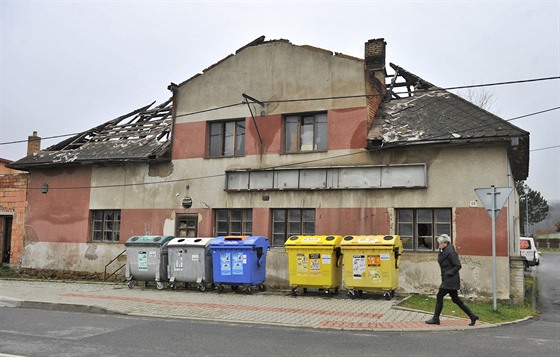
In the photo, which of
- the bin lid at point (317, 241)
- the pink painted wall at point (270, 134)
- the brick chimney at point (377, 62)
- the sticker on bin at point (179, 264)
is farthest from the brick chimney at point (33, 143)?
the brick chimney at point (377, 62)

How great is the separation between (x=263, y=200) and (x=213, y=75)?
15.3ft

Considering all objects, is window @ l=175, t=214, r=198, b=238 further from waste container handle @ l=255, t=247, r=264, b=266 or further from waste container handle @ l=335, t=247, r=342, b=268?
waste container handle @ l=335, t=247, r=342, b=268

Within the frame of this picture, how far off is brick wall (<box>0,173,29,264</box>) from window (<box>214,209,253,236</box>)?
8740 millimetres

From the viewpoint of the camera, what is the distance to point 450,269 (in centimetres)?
911

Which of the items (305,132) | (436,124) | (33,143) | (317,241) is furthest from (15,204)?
(436,124)

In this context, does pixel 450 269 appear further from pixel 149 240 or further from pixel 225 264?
pixel 149 240

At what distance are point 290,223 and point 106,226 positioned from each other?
23.7ft

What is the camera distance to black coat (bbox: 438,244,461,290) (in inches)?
356

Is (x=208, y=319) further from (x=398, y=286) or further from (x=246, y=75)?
(x=246, y=75)

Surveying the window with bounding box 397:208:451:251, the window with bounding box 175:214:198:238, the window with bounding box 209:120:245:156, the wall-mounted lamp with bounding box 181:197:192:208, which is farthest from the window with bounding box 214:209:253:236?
the window with bounding box 397:208:451:251

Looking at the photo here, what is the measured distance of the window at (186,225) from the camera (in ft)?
53.2

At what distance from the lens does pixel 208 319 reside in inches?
379

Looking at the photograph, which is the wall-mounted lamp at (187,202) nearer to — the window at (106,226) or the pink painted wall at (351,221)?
the window at (106,226)

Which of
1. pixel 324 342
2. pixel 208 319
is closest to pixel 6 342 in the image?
pixel 208 319
